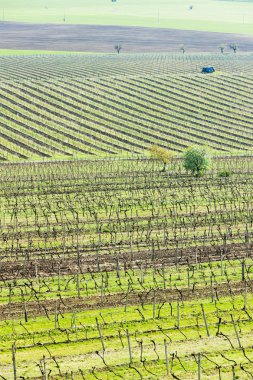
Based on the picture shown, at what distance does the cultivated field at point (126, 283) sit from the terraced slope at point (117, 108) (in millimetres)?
33277

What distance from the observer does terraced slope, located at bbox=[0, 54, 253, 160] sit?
104 meters

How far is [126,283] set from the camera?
4144cm

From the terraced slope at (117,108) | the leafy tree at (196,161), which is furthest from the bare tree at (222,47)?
the leafy tree at (196,161)

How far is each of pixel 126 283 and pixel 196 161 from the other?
3964 cm

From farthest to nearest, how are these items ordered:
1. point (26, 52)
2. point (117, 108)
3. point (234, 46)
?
point (234, 46) → point (26, 52) → point (117, 108)

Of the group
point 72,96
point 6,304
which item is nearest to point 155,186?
point 6,304

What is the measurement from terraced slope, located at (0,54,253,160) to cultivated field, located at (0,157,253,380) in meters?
33.3

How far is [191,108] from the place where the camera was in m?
123

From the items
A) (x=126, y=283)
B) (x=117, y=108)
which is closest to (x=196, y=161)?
(x=126, y=283)

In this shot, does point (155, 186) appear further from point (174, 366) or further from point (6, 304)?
point (174, 366)

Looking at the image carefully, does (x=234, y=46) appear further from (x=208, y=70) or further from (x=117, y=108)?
(x=117, y=108)

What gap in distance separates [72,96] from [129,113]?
27.3 feet

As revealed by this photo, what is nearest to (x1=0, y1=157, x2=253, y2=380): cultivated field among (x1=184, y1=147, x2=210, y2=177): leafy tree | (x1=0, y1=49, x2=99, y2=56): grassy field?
(x1=184, y1=147, x2=210, y2=177): leafy tree

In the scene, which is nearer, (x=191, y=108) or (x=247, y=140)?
(x=247, y=140)
